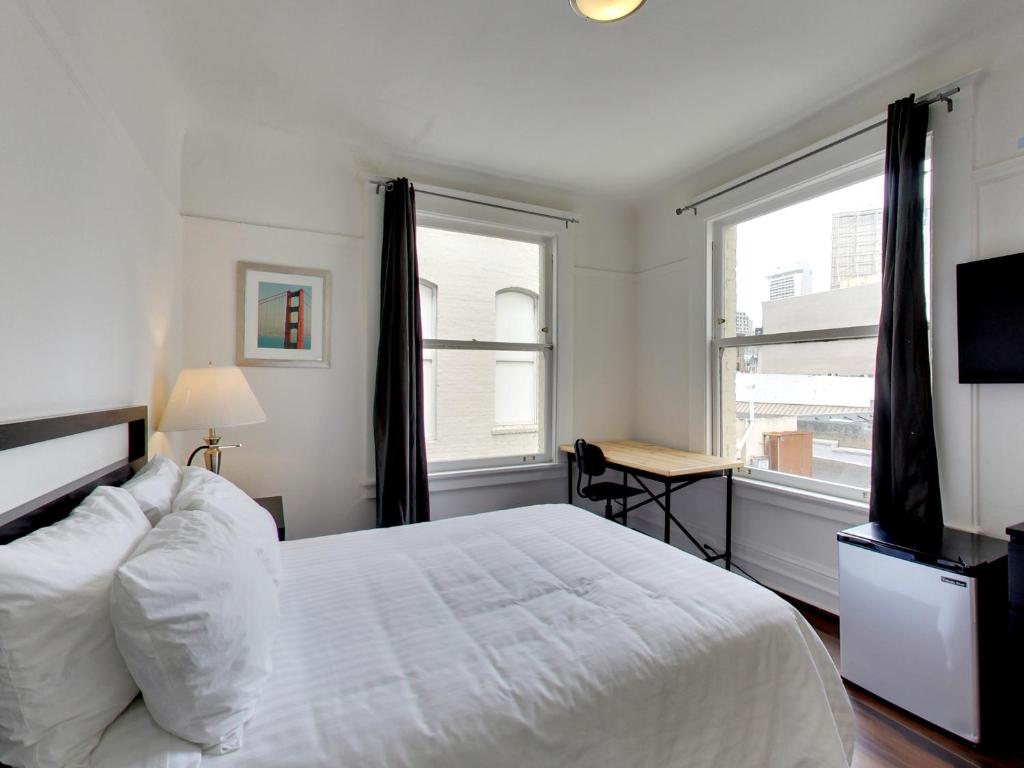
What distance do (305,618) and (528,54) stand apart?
7.67ft

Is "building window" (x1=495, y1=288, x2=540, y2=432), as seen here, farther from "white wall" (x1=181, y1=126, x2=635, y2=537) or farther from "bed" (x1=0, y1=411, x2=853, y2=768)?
"bed" (x1=0, y1=411, x2=853, y2=768)

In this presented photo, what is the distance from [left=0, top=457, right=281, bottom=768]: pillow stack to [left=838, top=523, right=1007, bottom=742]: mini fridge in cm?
220

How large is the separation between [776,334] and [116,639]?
3.18 metres

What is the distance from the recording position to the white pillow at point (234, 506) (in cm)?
140

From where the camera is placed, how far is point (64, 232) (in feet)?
4.32

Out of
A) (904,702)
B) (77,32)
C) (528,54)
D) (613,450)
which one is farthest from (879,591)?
(77,32)

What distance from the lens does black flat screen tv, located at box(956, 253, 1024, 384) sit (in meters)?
1.91

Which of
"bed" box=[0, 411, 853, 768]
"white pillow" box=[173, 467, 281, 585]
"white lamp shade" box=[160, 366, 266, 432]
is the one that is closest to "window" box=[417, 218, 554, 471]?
"white lamp shade" box=[160, 366, 266, 432]

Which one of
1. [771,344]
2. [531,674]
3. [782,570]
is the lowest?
[782,570]

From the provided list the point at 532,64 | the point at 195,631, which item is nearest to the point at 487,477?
the point at 532,64

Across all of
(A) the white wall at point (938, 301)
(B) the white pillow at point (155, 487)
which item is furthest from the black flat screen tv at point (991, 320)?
(B) the white pillow at point (155, 487)

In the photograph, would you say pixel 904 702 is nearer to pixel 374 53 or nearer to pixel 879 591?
pixel 879 591

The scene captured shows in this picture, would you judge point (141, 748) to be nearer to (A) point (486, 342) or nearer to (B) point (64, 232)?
(B) point (64, 232)

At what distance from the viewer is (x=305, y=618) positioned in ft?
4.46
